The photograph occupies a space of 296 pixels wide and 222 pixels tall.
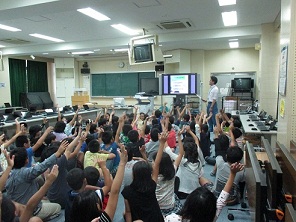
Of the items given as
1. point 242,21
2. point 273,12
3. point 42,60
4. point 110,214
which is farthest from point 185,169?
point 42,60

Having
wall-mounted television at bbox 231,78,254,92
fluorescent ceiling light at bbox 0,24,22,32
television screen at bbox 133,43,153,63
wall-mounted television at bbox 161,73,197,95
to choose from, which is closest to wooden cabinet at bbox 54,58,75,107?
fluorescent ceiling light at bbox 0,24,22,32

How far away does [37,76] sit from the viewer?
1290 cm

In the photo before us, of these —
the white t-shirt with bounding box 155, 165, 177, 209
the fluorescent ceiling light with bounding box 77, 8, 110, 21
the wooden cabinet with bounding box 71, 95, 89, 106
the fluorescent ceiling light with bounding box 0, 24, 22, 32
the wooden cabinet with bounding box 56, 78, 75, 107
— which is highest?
the fluorescent ceiling light with bounding box 77, 8, 110, 21

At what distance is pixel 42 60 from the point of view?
12844 millimetres

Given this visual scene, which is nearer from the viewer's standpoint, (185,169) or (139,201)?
(139,201)

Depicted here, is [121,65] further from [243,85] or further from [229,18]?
[229,18]

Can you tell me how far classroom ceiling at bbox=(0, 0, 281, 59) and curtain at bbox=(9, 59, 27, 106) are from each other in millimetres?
2370

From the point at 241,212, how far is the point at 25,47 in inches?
391

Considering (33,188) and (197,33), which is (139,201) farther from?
(197,33)

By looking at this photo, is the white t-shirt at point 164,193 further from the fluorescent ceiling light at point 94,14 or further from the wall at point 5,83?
the wall at point 5,83

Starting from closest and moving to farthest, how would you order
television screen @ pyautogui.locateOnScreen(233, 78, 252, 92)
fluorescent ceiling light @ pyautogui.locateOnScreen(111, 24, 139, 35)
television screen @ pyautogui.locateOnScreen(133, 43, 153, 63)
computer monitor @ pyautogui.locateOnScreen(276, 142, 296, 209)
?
1. computer monitor @ pyautogui.locateOnScreen(276, 142, 296, 209)
2. television screen @ pyautogui.locateOnScreen(133, 43, 153, 63)
3. fluorescent ceiling light @ pyautogui.locateOnScreen(111, 24, 139, 35)
4. television screen @ pyautogui.locateOnScreen(233, 78, 252, 92)

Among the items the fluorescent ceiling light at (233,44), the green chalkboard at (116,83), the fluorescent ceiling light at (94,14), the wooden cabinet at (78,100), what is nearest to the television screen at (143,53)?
the fluorescent ceiling light at (94,14)

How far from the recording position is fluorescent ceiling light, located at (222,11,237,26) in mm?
5984

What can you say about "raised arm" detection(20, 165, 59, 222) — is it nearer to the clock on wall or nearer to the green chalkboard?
the green chalkboard
